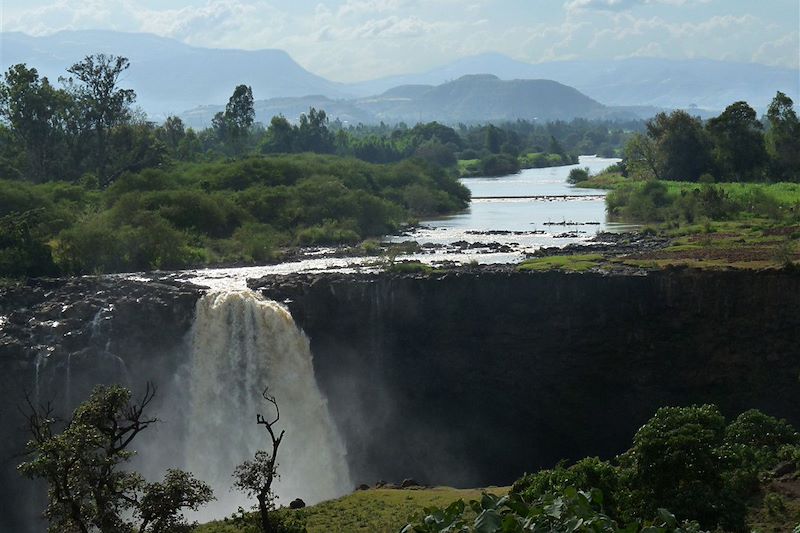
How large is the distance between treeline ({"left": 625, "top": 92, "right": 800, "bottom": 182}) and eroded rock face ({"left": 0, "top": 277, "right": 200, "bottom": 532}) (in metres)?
50.2

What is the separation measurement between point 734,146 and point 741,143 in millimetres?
558

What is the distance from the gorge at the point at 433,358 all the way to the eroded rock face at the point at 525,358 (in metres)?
0.05

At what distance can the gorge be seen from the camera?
36.3 m

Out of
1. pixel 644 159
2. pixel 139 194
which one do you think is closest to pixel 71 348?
pixel 139 194

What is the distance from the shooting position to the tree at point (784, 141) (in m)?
78.0

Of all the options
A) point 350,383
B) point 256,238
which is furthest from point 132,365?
point 256,238

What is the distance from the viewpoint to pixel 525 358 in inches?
1521

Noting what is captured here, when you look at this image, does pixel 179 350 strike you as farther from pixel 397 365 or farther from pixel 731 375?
pixel 731 375

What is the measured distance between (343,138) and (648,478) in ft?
388

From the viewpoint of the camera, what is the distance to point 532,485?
902 inches

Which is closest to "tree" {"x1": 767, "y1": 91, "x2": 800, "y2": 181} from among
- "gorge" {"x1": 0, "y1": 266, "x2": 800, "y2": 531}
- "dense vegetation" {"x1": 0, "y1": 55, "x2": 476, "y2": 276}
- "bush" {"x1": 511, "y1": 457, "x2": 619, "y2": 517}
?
"dense vegetation" {"x1": 0, "y1": 55, "x2": 476, "y2": 276}

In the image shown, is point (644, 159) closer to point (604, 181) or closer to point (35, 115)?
point (604, 181)

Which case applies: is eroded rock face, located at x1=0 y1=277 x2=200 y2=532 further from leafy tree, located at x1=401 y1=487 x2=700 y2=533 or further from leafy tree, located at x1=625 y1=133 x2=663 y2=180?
leafy tree, located at x1=625 y1=133 x2=663 y2=180

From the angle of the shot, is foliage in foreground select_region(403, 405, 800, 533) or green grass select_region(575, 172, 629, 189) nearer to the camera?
foliage in foreground select_region(403, 405, 800, 533)
